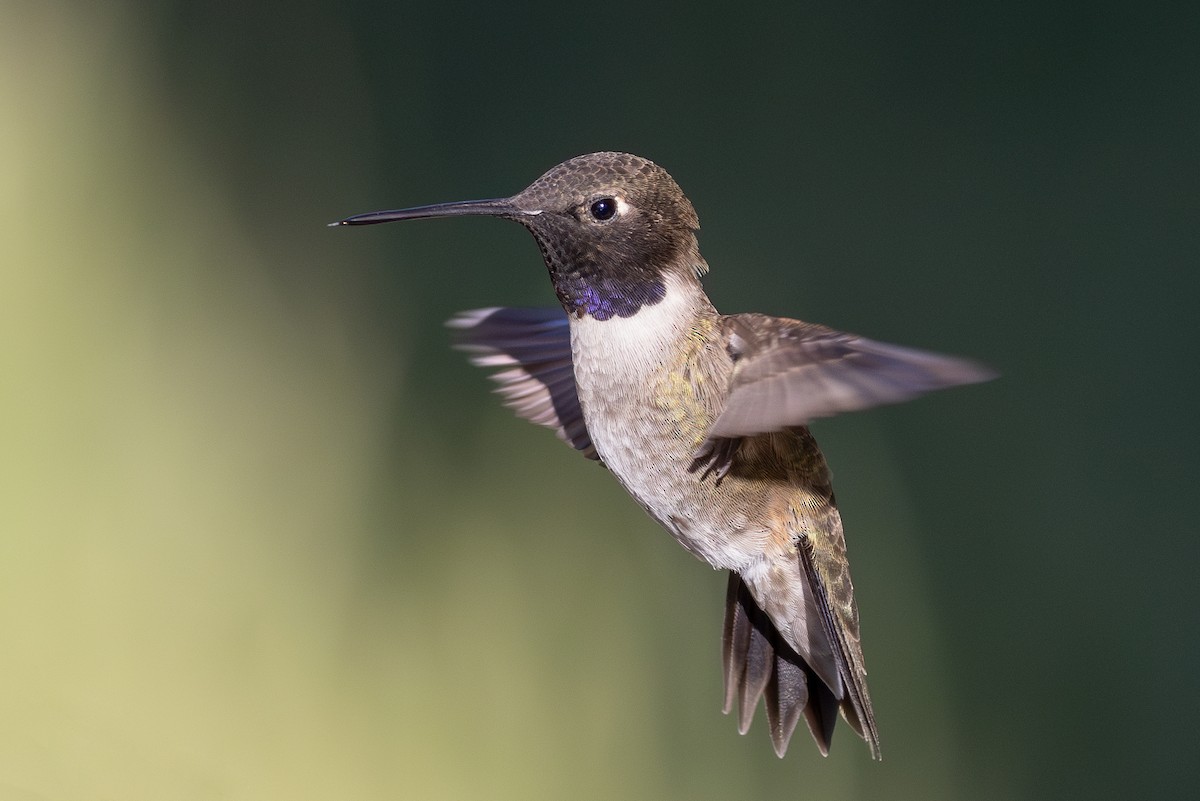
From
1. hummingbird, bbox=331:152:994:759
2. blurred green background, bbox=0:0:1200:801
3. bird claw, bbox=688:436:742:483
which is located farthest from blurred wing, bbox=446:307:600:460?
blurred green background, bbox=0:0:1200:801

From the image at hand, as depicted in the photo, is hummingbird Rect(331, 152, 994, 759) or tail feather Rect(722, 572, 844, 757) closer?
hummingbird Rect(331, 152, 994, 759)

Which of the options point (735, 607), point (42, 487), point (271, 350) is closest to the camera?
point (735, 607)

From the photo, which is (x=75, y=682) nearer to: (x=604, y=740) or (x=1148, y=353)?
(x=604, y=740)

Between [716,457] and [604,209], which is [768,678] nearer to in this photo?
[716,457]

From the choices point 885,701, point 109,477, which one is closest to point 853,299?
point 885,701

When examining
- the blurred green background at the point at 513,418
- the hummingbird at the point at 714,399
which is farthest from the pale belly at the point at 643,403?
the blurred green background at the point at 513,418

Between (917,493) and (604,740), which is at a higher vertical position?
(917,493)

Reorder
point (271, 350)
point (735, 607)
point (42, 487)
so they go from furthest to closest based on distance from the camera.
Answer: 1. point (271, 350)
2. point (42, 487)
3. point (735, 607)

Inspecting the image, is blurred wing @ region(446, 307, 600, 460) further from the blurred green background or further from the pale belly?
the blurred green background

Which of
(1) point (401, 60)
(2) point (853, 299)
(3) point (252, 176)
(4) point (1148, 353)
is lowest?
(4) point (1148, 353)
